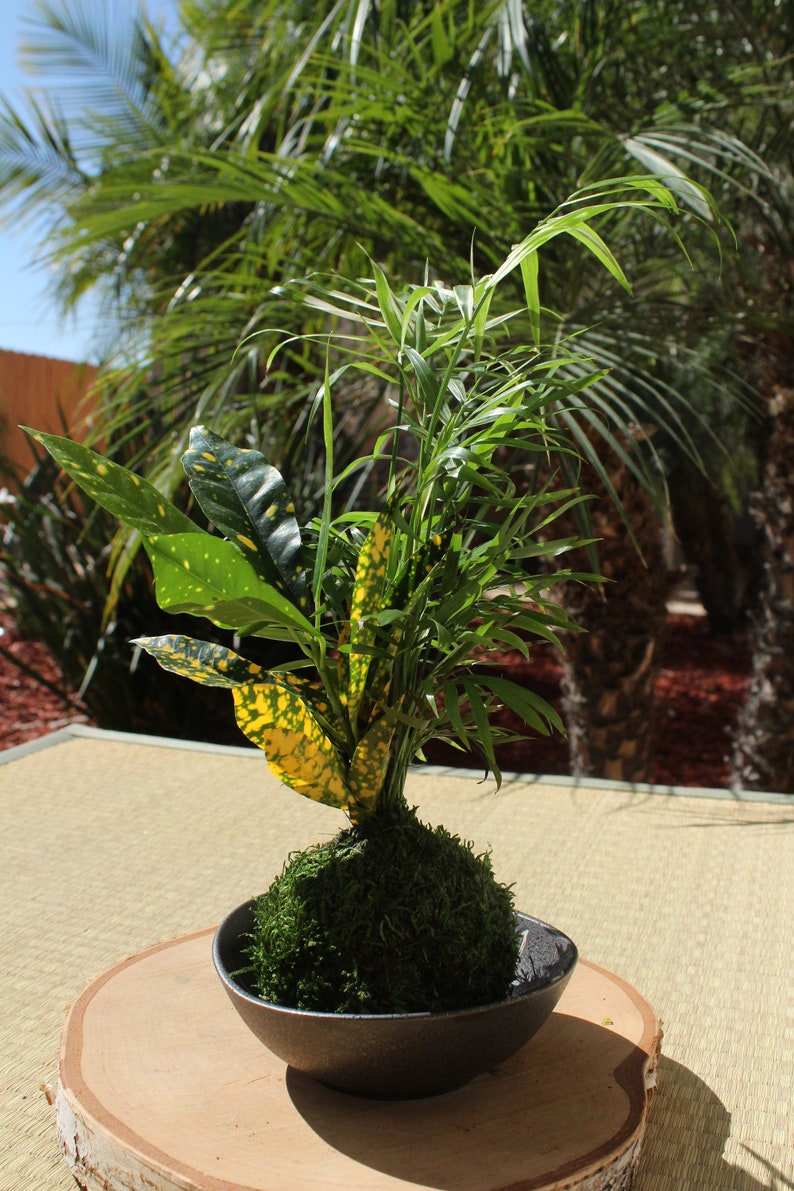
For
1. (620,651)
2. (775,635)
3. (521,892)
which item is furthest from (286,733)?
(775,635)

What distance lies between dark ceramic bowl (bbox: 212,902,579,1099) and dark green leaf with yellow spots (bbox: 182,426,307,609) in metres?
0.29

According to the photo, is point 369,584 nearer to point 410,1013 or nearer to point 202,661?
point 202,661

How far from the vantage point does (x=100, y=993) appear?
3.06ft

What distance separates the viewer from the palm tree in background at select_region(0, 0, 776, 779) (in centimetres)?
172

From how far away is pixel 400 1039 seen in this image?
2.31 ft

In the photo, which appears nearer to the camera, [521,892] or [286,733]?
[286,733]

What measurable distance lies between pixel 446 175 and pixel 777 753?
1474 millimetres

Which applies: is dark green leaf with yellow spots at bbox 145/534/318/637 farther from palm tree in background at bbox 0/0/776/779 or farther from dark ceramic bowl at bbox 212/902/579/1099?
palm tree in background at bbox 0/0/776/779

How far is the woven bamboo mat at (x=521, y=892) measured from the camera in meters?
0.94

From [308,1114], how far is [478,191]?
4.69ft

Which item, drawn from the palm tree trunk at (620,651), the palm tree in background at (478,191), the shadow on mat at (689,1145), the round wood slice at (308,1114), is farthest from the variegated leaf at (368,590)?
the palm tree trunk at (620,651)

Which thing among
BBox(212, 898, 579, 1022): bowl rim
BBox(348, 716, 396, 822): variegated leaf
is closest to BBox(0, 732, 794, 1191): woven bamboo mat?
BBox(212, 898, 579, 1022): bowl rim

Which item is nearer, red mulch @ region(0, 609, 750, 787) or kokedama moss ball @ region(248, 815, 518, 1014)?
kokedama moss ball @ region(248, 815, 518, 1014)

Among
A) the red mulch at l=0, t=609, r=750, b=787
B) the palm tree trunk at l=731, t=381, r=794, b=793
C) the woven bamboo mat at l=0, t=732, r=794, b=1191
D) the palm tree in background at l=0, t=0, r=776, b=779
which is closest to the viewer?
the woven bamboo mat at l=0, t=732, r=794, b=1191
